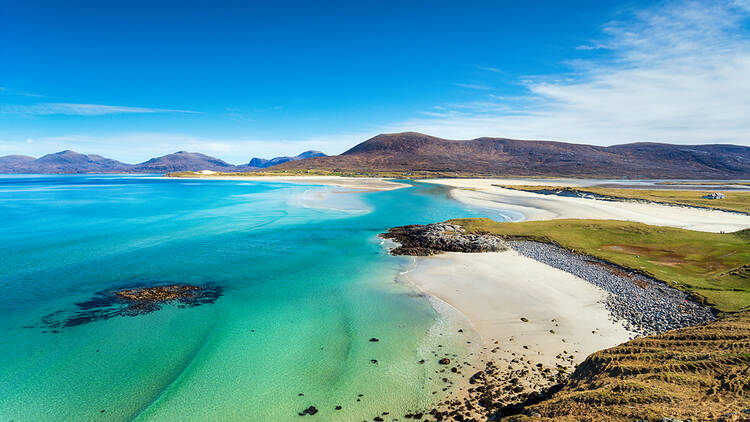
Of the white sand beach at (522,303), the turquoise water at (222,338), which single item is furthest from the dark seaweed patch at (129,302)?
the white sand beach at (522,303)

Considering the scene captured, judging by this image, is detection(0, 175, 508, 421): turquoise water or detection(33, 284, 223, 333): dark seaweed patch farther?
detection(33, 284, 223, 333): dark seaweed patch

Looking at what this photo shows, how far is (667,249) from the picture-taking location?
1088 inches

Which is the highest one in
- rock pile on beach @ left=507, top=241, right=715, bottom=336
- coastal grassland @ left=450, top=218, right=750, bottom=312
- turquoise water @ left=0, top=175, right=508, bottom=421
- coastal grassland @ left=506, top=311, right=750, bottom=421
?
coastal grassland @ left=506, top=311, right=750, bottom=421

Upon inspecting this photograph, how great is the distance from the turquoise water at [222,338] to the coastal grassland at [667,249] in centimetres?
1541

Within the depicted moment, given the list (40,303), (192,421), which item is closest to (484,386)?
(192,421)

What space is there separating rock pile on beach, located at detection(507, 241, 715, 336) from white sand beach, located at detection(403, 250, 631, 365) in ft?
2.59

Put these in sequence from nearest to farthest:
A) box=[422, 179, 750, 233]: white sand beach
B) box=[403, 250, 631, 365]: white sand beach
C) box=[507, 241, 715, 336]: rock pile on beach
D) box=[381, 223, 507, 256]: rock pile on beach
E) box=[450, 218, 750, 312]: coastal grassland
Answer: box=[403, 250, 631, 365]: white sand beach, box=[507, 241, 715, 336]: rock pile on beach, box=[450, 218, 750, 312]: coastal grassland, box=[381, 223, 507, 256]: rock pile on beach, box=[422, 179, 750, 233]: white sand beach

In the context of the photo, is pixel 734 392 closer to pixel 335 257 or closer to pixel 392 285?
pixel 392 285

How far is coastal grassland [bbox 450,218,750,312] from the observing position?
1867cm

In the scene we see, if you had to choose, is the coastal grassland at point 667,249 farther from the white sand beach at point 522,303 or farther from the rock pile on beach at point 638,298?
the white sand beach at point 522,303

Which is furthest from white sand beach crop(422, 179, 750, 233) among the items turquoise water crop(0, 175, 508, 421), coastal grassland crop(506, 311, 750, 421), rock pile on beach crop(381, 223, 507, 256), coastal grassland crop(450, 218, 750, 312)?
coastal grassland crop(506, 311, 750, 421)

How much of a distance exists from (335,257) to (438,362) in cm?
1787

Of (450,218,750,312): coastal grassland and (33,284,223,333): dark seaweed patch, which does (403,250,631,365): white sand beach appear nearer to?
(450,218,750,312): coastal grassland

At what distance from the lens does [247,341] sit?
15219 millimetres
